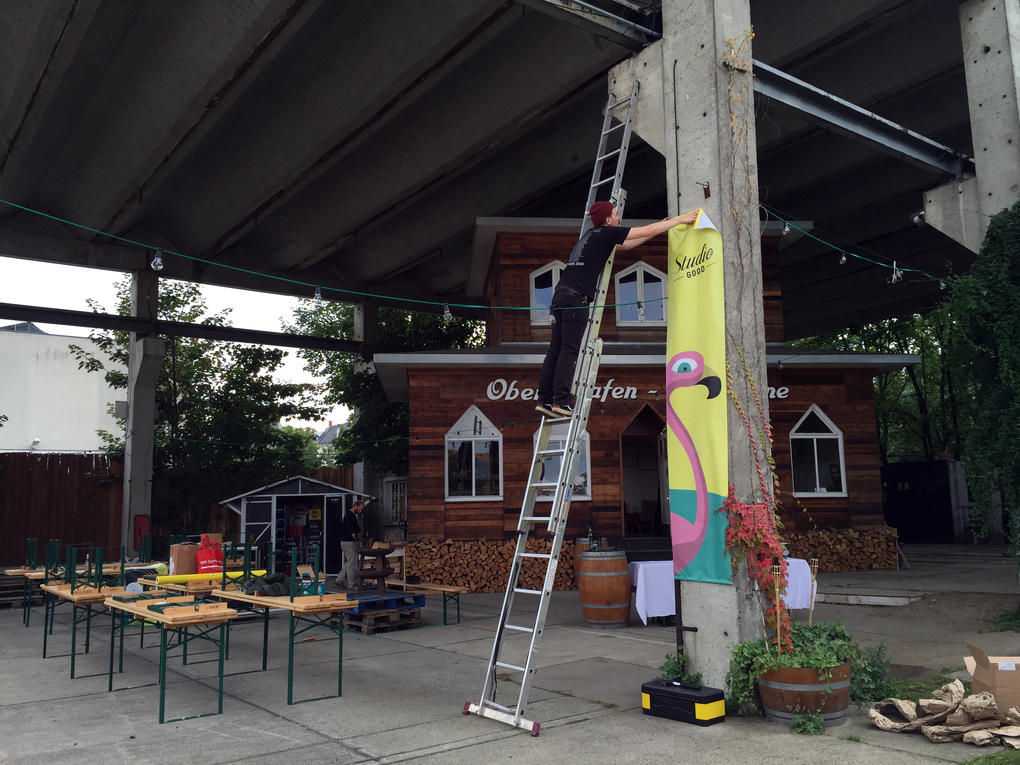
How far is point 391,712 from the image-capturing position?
672 centimetres

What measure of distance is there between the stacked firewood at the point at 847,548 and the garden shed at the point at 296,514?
11.0 metres

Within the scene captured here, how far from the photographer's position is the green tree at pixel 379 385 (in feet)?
80.5

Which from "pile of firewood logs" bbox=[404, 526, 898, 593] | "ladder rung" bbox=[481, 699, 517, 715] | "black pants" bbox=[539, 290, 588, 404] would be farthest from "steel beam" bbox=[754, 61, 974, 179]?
"pile of firewood logs" bbox=[404, 526, 898, 593]

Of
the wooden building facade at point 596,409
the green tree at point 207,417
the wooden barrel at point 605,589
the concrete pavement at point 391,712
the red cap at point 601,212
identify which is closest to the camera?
the concrete pavement at point 391,712

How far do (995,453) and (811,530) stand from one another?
24.5ft

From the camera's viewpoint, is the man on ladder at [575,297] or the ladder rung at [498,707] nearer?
the ladder rung at [498,707]

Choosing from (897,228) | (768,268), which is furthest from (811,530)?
(897,228)

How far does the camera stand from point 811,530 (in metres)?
16.8

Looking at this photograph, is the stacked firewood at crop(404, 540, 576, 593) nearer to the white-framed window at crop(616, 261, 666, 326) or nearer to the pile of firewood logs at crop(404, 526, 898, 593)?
the pile of firewood logs at crop(404, 526, 898, 593)

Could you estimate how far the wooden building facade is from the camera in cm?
1602

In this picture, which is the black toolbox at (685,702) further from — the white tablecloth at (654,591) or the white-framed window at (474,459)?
the white-framed window at (474,459)

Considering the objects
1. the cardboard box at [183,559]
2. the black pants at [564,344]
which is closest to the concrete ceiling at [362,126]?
the black pants at [564,344]

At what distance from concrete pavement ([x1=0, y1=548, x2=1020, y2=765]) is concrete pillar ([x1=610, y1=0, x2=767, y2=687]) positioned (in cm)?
100

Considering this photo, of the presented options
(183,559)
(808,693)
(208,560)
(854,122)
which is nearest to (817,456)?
(854,122)
